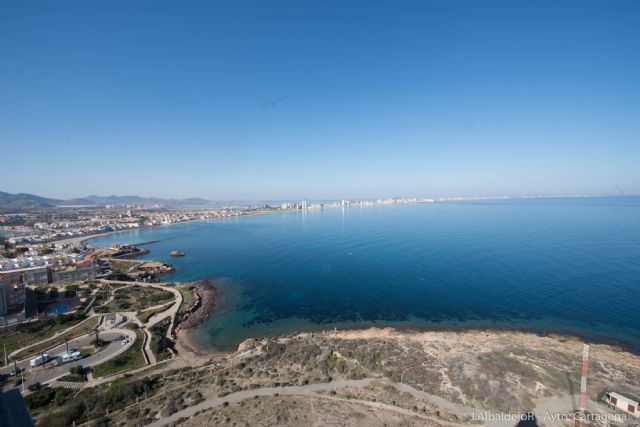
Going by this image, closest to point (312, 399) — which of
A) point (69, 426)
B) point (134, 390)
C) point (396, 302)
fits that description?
point (134, 390)

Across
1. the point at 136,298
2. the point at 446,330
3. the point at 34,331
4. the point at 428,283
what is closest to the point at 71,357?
the point at 34,331

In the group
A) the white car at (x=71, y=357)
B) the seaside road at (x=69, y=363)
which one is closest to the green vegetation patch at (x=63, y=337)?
the seaside road at (x=69, y=363)

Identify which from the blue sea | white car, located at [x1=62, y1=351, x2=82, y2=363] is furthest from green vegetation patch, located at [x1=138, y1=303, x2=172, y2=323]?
white car, located at [x1=62, y1=351, x2=82, y2=363]

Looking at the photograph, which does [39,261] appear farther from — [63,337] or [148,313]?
[148,313]

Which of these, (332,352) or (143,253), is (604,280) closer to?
(332,352)

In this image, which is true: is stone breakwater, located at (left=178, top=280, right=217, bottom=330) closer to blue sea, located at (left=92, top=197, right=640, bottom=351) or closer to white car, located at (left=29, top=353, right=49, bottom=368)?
blue sea, located at (left=92, top=197, right=640, bottom=351)

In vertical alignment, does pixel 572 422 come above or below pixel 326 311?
above

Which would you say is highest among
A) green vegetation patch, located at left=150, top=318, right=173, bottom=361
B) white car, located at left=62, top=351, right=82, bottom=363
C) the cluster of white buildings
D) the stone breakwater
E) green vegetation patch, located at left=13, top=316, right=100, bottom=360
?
the cluster of white buildings
